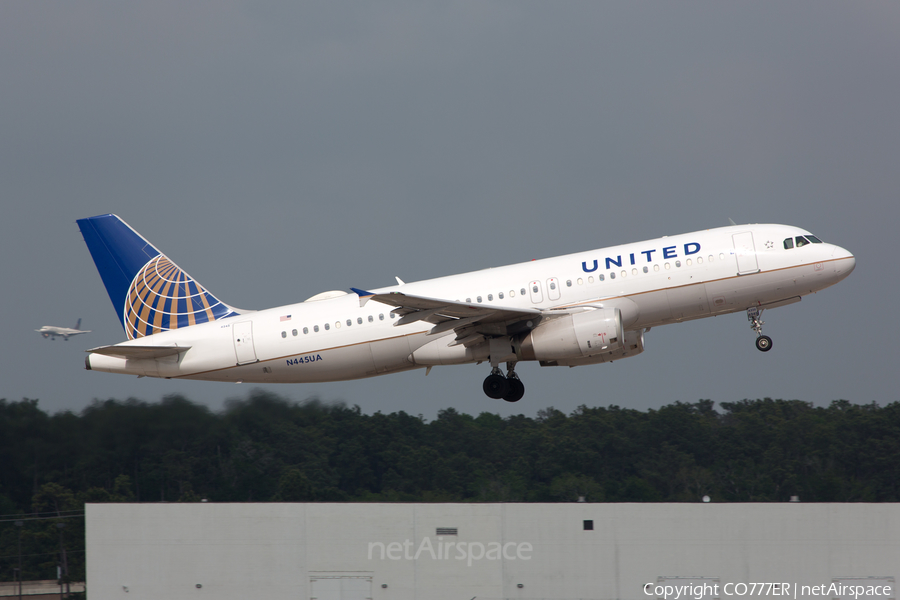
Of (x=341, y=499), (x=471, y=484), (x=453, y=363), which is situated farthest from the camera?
(x=471, y=484)

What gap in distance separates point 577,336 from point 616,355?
3286 millimetres

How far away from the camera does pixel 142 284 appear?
33.7 m

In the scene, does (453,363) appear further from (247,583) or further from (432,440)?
(432,440)

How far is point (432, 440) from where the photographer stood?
83.8 meters

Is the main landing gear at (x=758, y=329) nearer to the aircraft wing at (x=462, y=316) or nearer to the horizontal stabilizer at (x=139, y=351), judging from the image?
the aircraft wing at (x=462, y=316)

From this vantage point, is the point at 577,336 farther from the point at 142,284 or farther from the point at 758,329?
the point at 142,284

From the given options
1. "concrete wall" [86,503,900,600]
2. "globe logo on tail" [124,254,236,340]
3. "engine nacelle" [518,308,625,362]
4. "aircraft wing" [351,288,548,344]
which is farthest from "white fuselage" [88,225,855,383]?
"concrete wall" [86,503,900,600]

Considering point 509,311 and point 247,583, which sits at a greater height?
point 509,311

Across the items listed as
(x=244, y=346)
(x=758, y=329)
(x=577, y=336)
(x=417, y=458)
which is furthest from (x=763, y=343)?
(x=417, y=458)

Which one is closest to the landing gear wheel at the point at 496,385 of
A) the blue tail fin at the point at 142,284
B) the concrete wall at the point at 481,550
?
the concrete wall at the point at 481,550

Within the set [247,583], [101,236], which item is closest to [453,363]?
[247,583]

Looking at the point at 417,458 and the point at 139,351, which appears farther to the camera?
the point at 417,458

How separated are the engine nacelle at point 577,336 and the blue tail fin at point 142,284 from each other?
10.9 meters

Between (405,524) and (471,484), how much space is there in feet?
145
